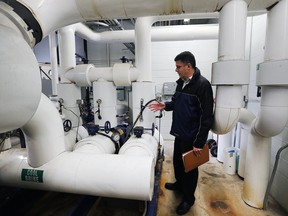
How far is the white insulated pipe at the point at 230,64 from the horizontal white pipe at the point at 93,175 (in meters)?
0.64

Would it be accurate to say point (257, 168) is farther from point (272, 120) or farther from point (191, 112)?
point (191, 112)

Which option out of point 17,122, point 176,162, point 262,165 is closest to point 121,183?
point 17,122

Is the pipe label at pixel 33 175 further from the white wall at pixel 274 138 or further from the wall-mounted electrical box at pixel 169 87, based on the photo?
the wall-mounted electrical box at pixel 169 87

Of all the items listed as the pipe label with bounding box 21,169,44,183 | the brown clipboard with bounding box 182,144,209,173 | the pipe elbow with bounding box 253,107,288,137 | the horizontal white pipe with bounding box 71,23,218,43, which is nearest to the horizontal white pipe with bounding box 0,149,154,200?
the pipe label with bounding box 21,169,44,183

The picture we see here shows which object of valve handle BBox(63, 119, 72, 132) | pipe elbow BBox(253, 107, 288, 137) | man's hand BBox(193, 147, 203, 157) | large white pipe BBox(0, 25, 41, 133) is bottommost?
man's hand BBox(193, 147, 203, 157)

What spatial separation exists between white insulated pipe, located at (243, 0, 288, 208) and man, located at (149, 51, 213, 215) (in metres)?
0.39

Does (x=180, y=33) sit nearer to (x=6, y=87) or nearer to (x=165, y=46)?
(x=165, y=46)

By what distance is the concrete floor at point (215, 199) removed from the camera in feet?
5.27

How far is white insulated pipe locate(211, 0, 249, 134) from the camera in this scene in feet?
3.56

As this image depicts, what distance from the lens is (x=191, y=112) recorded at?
1.54m

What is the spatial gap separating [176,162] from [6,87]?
5.42 feet

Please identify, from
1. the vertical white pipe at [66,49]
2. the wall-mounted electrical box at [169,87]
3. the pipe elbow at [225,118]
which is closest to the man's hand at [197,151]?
the pipe elbow at [225,118]

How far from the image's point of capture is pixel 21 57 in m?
0.56

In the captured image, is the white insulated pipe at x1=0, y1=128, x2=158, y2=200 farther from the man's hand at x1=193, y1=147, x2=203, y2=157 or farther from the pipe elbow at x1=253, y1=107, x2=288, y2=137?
the pipe elbow at x1=253, y1=107, x2=288, y2=137
